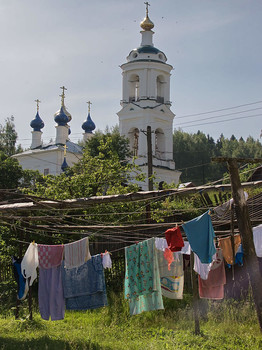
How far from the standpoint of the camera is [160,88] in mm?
38062

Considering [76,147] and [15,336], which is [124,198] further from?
[76,147]

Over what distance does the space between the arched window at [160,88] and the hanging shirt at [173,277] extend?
90.5 feet

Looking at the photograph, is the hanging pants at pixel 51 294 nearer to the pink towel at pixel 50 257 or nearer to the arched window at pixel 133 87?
the pink towel at pixel 50 257

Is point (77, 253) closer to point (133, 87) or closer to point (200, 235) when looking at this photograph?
point (200, 235)

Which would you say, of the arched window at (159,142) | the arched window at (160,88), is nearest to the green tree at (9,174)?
the arched window at (159,142)

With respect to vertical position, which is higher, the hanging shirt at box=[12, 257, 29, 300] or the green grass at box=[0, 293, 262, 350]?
the hanging shirt at box=[12, 257, 29, 300]

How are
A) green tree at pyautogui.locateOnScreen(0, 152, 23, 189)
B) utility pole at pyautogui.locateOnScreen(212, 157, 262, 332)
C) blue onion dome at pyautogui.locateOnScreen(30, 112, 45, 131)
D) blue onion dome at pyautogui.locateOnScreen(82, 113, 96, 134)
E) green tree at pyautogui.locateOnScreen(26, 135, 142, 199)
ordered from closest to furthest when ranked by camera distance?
utility pole at pyautogui.locateOnScreen(212, 157, 262, 332) → green tree at pyautogui.locateOnScreen(26, 135, 142, 199) → green tree at pyautogui.locateOnScreen(0, 152, 23, 189) → blue onion dome at pyautogui.locateOnScreen(30, 112, 45, 131) → blue onion dome at pyautogui.locateOnScreen(82, 113, 96, 134)

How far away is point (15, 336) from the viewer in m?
11.2

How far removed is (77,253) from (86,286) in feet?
2.56

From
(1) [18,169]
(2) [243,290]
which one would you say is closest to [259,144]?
(1) [18,169]

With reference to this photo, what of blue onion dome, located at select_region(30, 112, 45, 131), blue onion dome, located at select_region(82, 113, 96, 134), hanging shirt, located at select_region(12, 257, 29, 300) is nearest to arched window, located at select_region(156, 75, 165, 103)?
blue onion dome, located at select_region(82, 113, 96, 134)

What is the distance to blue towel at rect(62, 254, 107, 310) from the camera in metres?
11.0

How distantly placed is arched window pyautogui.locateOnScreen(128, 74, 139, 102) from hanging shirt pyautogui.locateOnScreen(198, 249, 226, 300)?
27.5 m

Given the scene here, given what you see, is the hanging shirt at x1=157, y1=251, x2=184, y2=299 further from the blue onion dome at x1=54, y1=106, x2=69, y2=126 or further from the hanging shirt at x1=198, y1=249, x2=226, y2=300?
the blue onion dome at x1=54, y1=106, x2=69, y2=126
